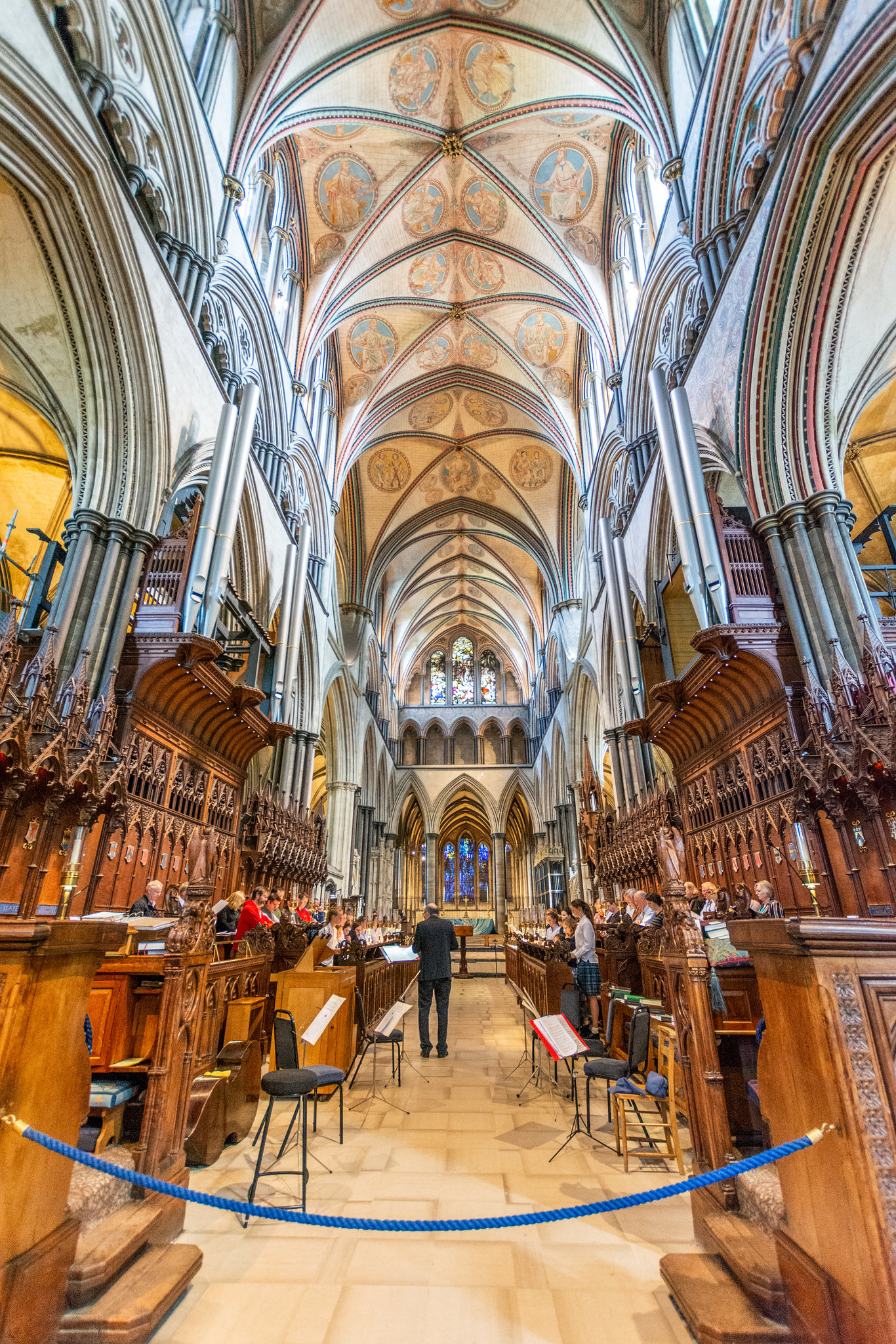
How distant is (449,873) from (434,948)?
91.8 ft

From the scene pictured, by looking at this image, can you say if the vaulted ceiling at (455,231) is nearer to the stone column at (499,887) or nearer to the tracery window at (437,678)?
the tracery window at (437,678)

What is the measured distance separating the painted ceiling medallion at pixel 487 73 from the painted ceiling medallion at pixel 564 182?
140 centimetres

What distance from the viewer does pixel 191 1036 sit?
123 inches

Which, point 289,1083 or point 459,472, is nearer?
point 289,1083

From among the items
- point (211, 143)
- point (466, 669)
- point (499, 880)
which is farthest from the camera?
point (466, 669)

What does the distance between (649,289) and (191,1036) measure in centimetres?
1211

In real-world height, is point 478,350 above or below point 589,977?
above

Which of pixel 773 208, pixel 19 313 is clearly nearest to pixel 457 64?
pixel 773 208

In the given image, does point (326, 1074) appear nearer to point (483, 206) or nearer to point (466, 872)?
point (483, 206)

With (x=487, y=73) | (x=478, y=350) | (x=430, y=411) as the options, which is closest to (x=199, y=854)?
(x=487, y=73)

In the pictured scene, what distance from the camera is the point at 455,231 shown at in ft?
49.0

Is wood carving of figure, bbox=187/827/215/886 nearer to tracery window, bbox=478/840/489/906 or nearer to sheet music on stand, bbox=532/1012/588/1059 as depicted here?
sheet music on stand, bbox=532/1012/588/1059

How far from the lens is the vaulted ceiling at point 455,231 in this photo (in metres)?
11.0

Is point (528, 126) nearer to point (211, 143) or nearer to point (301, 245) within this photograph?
point (301, 245)
